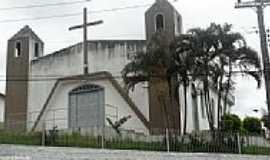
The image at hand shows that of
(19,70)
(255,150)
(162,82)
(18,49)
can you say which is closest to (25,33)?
(18,49)

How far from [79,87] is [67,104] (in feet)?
3.82

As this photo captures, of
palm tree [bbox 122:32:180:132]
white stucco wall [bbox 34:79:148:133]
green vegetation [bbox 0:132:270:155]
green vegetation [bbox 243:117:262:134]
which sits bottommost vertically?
green vegetation [bbox 0:132:270:155]

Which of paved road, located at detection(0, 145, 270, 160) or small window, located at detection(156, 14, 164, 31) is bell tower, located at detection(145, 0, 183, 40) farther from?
paved road, located at detection(0, 145, 270, 160)

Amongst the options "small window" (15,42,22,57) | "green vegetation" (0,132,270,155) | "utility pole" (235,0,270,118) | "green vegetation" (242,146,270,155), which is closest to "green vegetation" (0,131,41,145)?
"green vegetation" (0,132,270,155)

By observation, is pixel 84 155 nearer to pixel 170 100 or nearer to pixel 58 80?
pixel 170 100

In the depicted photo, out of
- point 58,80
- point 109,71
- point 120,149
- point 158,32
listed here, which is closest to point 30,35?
point 58,80

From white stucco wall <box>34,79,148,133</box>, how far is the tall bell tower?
98 cm

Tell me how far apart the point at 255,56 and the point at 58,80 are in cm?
1170

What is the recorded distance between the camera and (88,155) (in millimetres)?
19094

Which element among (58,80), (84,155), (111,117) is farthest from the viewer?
(58,80)

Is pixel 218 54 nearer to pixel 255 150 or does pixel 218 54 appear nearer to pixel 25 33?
pixel 255 150

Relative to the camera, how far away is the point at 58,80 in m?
28.9

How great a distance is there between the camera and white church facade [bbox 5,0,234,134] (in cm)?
2683

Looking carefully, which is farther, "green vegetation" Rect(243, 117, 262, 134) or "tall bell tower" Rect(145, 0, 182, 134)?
"green vegetation" Rect(243, 117, 262, 134)
